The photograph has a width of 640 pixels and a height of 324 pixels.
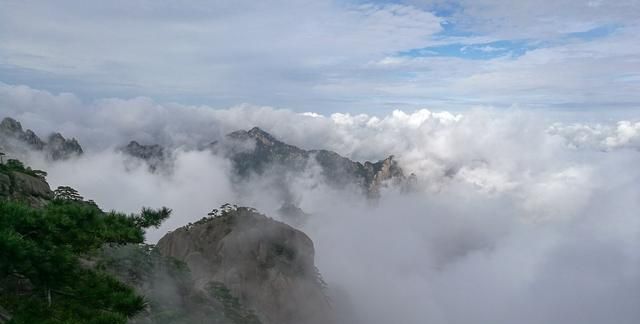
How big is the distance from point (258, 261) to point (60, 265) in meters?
69.7

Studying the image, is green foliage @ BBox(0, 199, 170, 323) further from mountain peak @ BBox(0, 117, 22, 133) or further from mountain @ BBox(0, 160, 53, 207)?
mountain peak @ BBox(0, 117, 22, 133)

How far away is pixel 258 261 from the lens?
82.4 metres

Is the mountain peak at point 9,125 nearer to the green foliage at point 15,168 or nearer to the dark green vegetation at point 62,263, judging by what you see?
the green foliage at point 15,168

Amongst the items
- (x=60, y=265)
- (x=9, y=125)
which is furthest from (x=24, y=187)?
(x=9, y=125)

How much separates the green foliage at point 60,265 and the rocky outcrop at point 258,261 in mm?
60685

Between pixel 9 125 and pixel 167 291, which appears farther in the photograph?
pixel 9 125

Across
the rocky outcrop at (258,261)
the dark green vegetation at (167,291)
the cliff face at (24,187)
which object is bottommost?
the rocky outcrop at (258,261)

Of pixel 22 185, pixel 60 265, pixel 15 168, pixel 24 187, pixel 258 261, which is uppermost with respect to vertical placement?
pixel 60 265

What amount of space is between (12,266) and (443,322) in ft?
570

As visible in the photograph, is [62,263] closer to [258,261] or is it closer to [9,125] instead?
[258,261]

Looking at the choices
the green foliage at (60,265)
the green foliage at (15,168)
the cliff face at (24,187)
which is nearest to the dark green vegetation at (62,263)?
the green foliage at (60,265)

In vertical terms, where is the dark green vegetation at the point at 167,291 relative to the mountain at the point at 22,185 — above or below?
below

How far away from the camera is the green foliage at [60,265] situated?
43.7ft

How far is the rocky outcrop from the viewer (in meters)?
79.2
